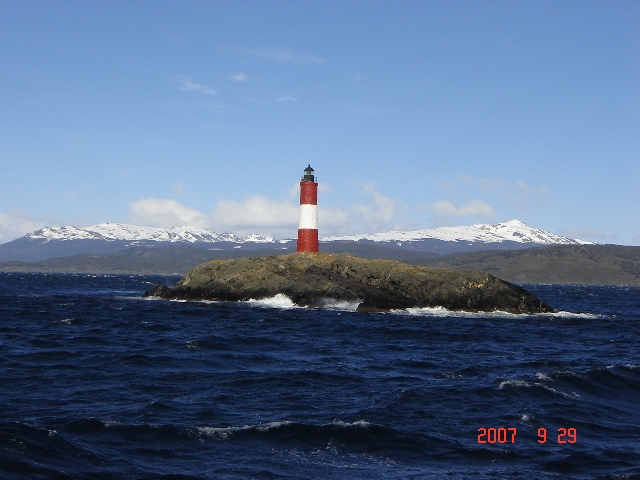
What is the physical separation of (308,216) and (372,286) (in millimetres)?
14252

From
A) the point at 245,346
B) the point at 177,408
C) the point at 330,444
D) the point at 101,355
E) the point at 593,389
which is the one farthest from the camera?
the point at 245,346

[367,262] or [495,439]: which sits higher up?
[367,262]

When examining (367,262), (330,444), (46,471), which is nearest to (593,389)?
(330,444)

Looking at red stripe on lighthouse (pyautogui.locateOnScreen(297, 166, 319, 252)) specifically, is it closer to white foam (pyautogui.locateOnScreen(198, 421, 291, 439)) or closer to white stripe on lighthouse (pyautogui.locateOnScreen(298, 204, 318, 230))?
white stripe on lighthouse (pyautogui.locateOnScreen(298, 204, 318, 230))

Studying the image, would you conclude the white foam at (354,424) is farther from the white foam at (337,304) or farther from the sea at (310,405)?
the white foam at (337,304)

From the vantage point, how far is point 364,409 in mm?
19203

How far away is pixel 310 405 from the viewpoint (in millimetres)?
19578

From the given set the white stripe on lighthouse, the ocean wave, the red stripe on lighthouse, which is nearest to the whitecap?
the ocean wave

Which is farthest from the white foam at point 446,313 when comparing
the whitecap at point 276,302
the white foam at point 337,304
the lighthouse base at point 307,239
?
the lighthouse base at point 307,239

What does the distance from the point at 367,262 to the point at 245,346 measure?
96.5 feet

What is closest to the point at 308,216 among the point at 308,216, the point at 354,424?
the point at 308,216

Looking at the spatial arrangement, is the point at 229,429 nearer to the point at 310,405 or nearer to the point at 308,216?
the point at 310,405

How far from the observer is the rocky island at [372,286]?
5778 cm

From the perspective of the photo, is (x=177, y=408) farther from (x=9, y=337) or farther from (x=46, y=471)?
(x=9, y=337)
